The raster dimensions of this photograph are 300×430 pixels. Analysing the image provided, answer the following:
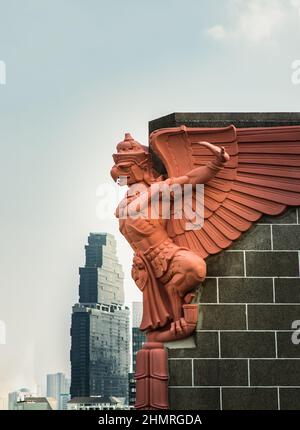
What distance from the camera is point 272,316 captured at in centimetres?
810

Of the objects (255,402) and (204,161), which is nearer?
(255,402)

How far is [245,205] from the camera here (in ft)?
27.5

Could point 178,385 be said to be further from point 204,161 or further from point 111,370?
point 111,370

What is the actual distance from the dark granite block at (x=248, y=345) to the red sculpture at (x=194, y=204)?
425 millimetres

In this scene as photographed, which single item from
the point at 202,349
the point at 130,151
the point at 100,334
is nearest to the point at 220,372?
the point at 202,349

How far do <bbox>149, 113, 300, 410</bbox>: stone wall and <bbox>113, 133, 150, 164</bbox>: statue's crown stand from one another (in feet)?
5.08

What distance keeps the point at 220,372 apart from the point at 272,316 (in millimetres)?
873

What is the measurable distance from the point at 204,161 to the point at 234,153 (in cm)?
37

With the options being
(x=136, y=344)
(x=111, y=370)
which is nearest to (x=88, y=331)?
(x=111, y=370)

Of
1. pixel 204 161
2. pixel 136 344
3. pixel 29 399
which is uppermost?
pixel 204 161

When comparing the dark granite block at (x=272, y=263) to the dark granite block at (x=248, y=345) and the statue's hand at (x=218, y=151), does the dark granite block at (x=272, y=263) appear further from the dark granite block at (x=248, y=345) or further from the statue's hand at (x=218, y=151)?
the statue's hand at (x=218, y=151)

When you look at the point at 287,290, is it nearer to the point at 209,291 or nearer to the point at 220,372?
the point at 209,291

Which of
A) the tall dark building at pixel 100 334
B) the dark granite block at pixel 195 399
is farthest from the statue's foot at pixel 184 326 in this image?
the tall dark building at pixel 100 334

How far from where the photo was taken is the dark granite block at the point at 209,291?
814 centimetres
